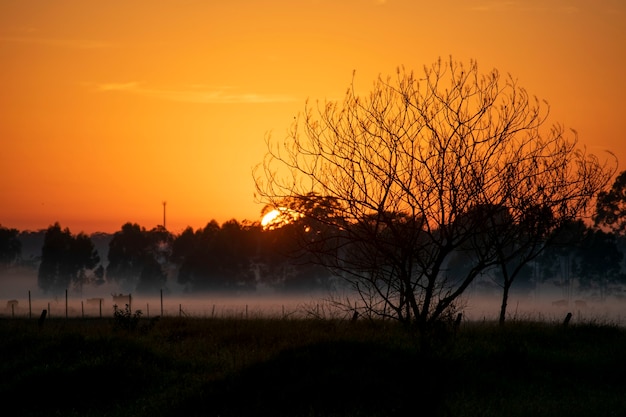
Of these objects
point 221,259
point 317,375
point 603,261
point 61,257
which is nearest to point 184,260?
point 221,259

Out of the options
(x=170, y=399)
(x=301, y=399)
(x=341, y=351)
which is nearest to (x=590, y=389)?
(x=341, y=351)

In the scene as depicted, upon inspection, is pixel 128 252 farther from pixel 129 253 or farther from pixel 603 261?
pixel 603 261

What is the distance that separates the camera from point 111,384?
22094 mm

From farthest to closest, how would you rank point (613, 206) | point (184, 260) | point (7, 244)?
point (7, 244), point (184, 260), point (613, 206)

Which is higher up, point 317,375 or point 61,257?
point 61,257

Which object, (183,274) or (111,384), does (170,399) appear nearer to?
(111,384)

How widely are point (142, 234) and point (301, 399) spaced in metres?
150

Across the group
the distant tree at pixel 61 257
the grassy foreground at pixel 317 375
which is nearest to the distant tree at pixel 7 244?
the distant tree at pixel 61 257

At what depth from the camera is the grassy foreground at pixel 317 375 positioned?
1806 cm

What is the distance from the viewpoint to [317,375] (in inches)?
762

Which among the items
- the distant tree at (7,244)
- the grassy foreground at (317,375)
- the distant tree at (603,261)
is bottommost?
the grassy foreground at (317,375)

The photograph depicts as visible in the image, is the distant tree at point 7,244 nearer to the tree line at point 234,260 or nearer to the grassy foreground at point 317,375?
the tree line at point 234,260

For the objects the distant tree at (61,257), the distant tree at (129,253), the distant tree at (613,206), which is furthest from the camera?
the distant tree at (129,253)

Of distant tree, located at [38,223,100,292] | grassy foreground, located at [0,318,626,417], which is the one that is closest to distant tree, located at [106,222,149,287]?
distant tree, located at [38,223,100,292]
